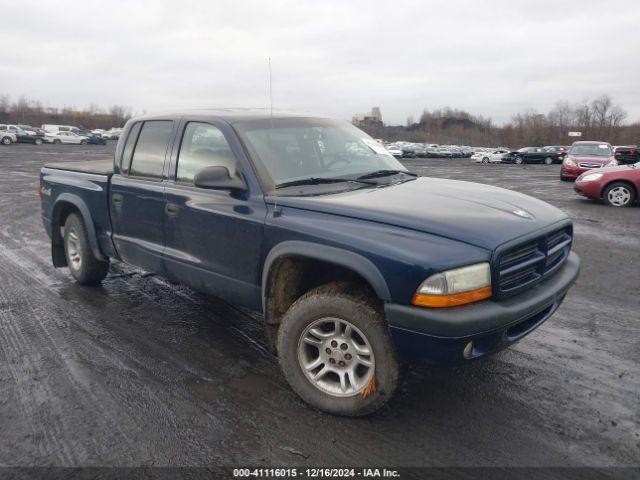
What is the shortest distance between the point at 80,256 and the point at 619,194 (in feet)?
37.4

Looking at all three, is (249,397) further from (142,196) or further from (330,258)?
(142,196)

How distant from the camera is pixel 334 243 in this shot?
2896 millimetres

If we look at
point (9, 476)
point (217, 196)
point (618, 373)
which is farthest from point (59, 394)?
point (618, 373)

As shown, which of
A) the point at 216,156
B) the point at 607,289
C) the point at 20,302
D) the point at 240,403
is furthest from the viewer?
the point at 607,289

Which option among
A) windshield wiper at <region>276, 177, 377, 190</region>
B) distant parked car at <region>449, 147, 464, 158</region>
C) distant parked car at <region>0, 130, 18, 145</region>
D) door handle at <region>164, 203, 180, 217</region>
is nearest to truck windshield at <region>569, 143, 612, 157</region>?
windshield wiper at <region>276, 177, 377, 190</region>

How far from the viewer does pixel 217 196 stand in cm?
359

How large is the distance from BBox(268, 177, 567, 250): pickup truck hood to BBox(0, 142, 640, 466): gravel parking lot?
1108 mm

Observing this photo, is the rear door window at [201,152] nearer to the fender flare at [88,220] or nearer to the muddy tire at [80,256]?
the fender flare at [88,220]

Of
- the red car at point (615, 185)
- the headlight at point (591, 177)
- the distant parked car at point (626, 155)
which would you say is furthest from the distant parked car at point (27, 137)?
the red car at point (615, 185)

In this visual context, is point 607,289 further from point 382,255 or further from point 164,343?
point 164,343

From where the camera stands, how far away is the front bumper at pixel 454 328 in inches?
102

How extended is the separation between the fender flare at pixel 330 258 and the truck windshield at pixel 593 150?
696 inches

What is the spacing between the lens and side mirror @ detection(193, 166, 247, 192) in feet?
11.0

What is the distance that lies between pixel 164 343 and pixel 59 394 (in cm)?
92
